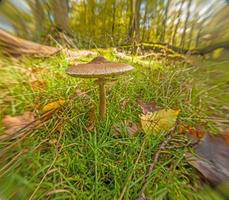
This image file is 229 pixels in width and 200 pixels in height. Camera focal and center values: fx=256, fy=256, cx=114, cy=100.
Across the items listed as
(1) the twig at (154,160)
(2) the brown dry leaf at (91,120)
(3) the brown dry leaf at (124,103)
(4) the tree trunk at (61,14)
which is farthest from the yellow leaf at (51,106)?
(4) the tree trunk at (61,14)

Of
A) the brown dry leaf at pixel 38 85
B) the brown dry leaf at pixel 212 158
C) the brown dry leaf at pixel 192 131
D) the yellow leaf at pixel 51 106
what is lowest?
the brown dry leaf at pixel 212 158

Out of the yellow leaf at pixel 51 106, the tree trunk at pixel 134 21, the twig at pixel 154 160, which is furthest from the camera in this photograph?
the tree trunk at pixel 134 21

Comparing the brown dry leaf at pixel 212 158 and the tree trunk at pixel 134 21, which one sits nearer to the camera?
the brown dry leaf at pixel 212 158

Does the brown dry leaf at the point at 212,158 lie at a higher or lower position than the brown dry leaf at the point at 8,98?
lower

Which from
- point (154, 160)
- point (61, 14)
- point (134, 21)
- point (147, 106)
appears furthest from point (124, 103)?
point (61, 14)

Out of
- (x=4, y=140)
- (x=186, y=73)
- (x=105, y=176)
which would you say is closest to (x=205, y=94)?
(x=186, y=73)

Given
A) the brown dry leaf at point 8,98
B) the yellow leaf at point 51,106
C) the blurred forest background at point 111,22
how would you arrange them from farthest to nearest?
the blurred forest background at point 111,22 < the brown dry leaf at point 8,98 < the yellow leaf at point 51,106

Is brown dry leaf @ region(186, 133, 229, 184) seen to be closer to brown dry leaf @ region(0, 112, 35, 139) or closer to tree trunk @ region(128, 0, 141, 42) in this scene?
brown dry leaf @ region(0, 112, 35, 139)

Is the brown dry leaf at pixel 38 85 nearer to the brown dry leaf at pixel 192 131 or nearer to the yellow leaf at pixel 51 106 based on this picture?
the yellow leaf at pixel 51 106
